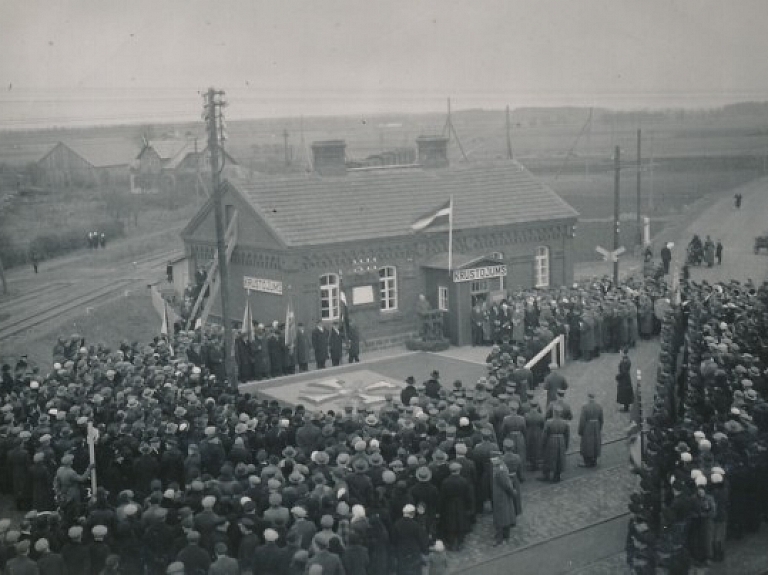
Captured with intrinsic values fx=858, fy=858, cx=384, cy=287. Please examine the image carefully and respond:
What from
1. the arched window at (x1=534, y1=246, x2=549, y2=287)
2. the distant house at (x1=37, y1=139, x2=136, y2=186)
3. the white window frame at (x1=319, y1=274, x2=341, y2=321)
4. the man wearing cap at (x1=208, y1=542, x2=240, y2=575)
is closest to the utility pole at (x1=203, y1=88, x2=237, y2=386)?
the white window frame at (x1=319, y1=274, x2=341, y2=321)

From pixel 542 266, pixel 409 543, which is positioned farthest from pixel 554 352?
pixel 409 543

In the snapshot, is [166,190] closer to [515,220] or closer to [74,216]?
[74,216]

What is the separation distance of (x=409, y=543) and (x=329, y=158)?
2200cm

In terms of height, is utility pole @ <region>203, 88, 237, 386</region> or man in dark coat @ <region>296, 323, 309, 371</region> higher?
utility pole @ <region>203, 88, 237, 386</region>

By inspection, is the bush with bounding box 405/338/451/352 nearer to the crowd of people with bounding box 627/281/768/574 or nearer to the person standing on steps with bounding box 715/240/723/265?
the crowd of people with bounding box 627/281/768/574

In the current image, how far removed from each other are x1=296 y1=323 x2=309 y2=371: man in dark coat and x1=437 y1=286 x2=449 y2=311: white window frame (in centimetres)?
588

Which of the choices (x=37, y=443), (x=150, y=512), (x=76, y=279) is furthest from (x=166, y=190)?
(x=150, y=512)

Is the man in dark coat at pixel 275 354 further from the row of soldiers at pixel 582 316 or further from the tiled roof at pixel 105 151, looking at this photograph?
the tiled roof at pixel 105 151

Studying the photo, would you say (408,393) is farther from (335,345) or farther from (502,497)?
(335,345)

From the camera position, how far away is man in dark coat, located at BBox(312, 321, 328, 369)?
85.9 feet

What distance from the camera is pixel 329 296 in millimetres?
29281

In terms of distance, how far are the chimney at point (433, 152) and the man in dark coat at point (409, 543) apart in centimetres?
2437

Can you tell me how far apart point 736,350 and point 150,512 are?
42.3 feet

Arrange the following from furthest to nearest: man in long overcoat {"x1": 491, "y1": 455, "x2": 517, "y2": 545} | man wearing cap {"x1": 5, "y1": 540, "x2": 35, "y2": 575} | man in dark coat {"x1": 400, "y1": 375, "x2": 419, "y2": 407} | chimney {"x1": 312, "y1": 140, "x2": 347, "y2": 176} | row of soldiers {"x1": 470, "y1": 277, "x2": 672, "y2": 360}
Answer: chimney {"x1": 312, "y1": 140, "x2": 347, "y2": 176}
row of soldiers {"x1": 470, "y1": 277, "x2": 672, "y2": 360}
man in dark coat {"x1": 400, "y1": 375, "x2": 419, "y2": 407}
man in long overcoat {"x1": 491, "y1": 455, "x2": 517, "y2": 545}
man wearing cap {"x1": 5, "y1": 540, "x2": 35, "y2": 575}
